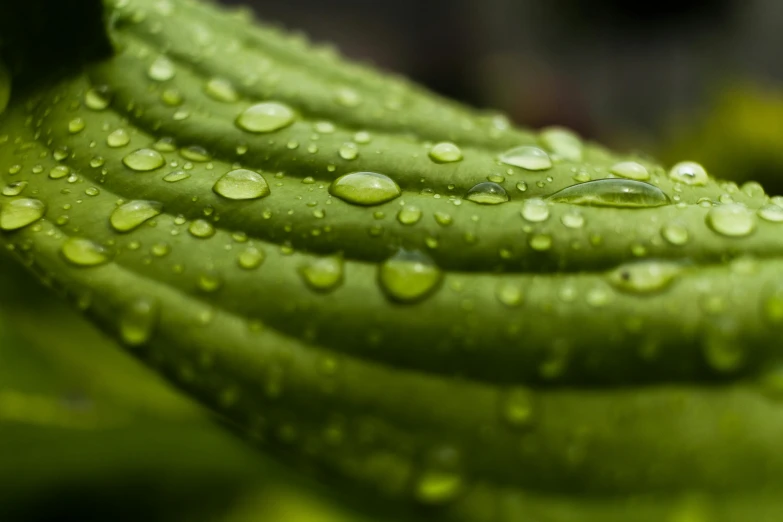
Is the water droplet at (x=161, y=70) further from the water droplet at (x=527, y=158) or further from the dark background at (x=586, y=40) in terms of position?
the dark background at (x=586, y=40)

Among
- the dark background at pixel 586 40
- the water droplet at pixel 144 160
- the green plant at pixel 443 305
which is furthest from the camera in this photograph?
the dark background at pixel 586 40

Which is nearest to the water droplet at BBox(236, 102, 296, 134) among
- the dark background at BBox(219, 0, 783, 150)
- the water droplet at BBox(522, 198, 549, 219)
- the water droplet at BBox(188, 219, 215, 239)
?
the water droplet at BBox(188, 219, 215, 239)

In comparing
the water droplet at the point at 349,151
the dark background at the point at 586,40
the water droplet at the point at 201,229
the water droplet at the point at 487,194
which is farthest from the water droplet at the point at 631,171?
the dark background at the point at 586,40

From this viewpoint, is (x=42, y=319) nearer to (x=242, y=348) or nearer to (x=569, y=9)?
(x=242, y=348)

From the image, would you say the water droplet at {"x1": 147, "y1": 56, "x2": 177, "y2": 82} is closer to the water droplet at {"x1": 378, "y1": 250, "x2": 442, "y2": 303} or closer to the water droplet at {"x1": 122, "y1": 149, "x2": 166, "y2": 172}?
the water droplet at {"x1": 122, "y1": 149, "x2": 166, "y2": 172}

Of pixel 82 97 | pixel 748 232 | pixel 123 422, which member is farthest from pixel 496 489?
pixel 82 97

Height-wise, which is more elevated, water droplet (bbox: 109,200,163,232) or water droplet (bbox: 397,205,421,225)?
water droplet (bbox: 397,205,421,225)

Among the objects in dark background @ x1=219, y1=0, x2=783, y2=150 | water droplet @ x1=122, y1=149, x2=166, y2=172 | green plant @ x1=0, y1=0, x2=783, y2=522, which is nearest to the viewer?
green plant @ x1=0, y1=0, x2=783, y2=522
